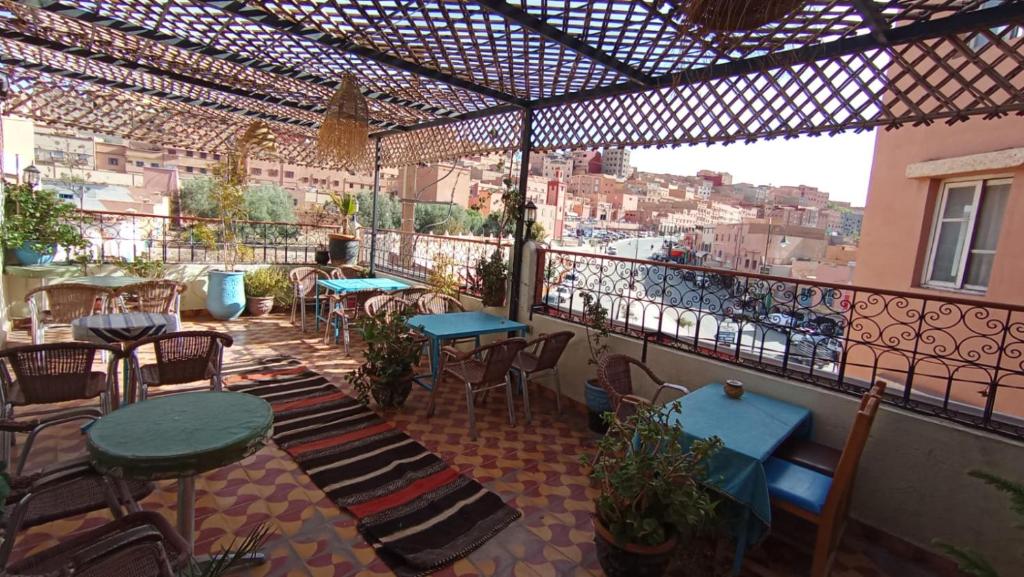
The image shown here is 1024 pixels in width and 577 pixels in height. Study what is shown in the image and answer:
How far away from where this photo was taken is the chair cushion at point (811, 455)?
8.70ft

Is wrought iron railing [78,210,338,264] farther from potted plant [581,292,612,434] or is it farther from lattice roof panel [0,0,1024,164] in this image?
potted plant [581,292,612,434]

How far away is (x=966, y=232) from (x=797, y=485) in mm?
4433

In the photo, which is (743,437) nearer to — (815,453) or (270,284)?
(815,453)

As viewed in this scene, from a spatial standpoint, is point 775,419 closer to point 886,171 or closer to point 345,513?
point 345,513

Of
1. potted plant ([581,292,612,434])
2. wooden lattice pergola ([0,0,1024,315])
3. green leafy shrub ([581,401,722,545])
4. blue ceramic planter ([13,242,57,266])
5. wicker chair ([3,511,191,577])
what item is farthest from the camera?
blue ceramic planter ([13,242,57,266])

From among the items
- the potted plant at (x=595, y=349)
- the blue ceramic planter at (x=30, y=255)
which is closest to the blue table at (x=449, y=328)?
the potted plant at (x=595, y=349)

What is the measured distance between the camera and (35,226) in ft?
18.2

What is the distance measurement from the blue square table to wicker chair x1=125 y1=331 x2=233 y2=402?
1.57 metres

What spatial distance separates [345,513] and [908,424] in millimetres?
3235

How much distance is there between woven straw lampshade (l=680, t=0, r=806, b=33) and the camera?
1.72 m

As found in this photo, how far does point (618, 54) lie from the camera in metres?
3.43

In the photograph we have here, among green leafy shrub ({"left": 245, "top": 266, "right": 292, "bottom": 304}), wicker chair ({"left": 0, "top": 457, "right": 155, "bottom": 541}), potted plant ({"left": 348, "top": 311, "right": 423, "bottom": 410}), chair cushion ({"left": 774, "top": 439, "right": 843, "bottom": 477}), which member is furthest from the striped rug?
green leafy shrub ({"left": 245, "top": 266, "right": 292, "bottom": 304})

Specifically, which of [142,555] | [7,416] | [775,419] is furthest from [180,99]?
[775,419]

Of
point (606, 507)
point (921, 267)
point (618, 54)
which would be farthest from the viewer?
point (921, 267)
